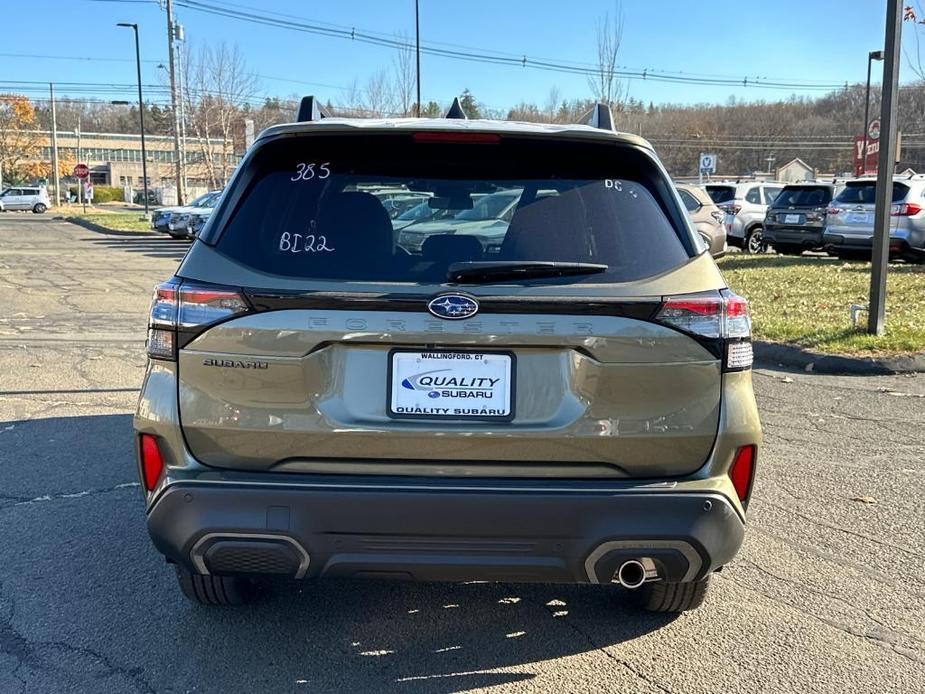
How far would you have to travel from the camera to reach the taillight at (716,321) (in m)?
2.69

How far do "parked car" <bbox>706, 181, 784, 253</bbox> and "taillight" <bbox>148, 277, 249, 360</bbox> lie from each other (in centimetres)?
1971

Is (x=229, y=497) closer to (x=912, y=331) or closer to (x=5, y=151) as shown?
(x=912, y=331)

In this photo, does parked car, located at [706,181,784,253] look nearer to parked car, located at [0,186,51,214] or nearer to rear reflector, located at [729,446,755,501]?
rear reflector, located at [729,446,755,501]

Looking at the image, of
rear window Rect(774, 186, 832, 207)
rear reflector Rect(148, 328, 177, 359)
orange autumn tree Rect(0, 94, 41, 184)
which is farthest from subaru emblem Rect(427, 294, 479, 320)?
orange autumn tree Rect(0, 94, 41, 184)

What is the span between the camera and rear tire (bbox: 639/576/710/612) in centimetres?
322

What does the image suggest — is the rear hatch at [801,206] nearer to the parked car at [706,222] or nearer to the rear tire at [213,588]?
the parked car at [706,222]

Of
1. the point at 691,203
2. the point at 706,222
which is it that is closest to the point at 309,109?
the point at 706,222

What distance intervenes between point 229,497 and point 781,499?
3.26 metres

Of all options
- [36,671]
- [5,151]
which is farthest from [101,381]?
[5,151]

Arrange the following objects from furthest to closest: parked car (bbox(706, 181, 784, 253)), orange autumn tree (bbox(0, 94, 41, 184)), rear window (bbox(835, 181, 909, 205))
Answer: orange autumn tree (bbox(0, 94, 41, 184)) → parked car (bbox(706, 181, 784, 253)) → rear window (bbox(835, 181, 909, 205))

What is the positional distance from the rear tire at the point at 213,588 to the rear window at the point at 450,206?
49.6 inches

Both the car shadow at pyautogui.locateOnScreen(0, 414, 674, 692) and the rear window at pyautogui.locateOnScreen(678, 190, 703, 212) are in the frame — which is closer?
the car shadow at pyautogui.locateOnScreen(0, 414, 674, 692)

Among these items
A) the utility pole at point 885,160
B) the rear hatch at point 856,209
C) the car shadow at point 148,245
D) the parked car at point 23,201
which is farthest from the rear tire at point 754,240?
the parked car at point 23,201

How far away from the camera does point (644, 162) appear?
116 inches
